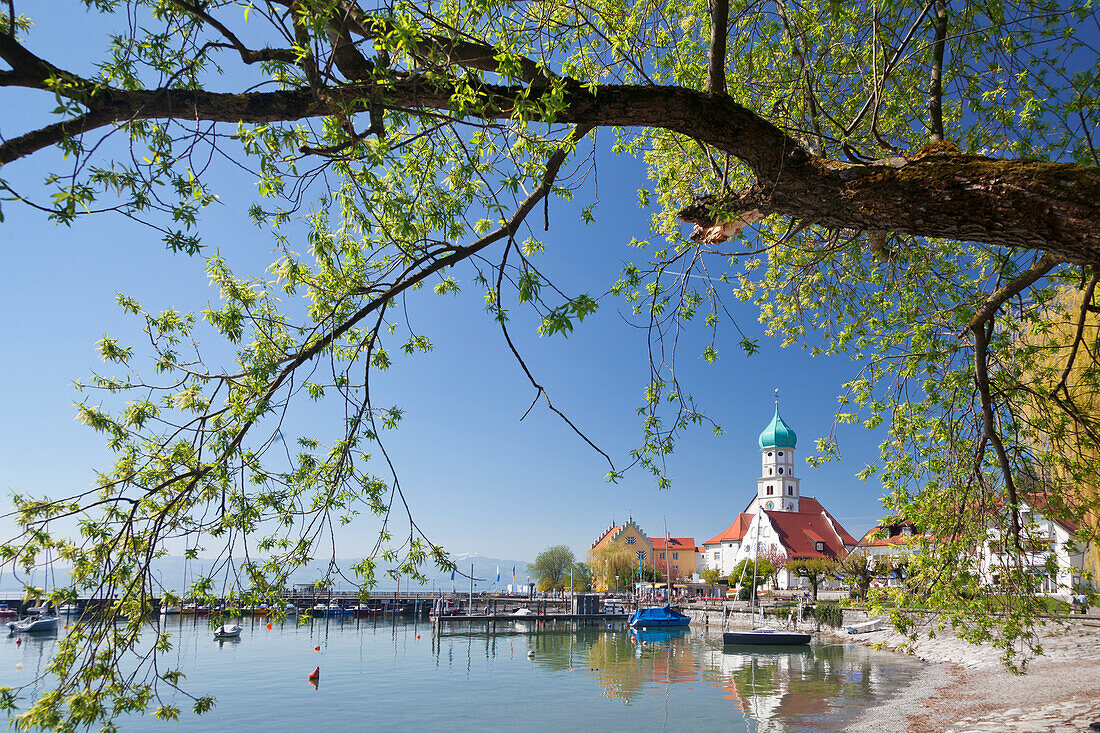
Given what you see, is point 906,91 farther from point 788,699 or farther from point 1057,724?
point 788,699

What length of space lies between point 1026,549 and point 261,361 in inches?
253

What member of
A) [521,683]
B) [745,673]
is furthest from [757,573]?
[521,683]

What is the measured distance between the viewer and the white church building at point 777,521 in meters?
78.2

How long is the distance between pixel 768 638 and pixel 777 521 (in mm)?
40633

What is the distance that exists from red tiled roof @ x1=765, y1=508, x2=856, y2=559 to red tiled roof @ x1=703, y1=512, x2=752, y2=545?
6.60m

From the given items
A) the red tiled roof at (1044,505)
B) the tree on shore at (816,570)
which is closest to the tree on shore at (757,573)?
the tree on shore at (816,570)

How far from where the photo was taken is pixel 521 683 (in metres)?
29.1

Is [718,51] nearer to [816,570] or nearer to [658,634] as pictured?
[658,634]

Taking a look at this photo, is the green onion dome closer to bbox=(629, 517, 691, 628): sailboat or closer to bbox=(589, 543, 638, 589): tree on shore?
bbox=(589, 543, 638, 589): tree on shore

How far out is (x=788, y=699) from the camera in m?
23.6

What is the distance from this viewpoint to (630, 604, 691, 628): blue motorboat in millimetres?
51656

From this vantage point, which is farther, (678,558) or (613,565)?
(678,558)

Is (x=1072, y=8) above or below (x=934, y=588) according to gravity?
above

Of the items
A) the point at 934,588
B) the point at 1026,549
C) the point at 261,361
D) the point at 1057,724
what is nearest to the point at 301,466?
the point at 261,361
